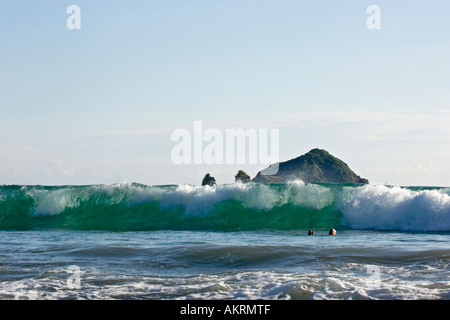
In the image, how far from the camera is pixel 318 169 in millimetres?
71188

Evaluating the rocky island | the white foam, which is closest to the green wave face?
the white foam

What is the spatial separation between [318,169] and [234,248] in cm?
5754

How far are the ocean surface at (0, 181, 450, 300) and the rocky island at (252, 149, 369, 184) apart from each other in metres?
40.3

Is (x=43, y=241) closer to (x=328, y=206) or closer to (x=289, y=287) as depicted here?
(x=289, y=287)

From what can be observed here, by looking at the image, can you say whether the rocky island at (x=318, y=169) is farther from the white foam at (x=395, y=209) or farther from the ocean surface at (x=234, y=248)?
the white foam at (x=395, y=209)

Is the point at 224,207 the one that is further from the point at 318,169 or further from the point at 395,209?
the point at 318,169

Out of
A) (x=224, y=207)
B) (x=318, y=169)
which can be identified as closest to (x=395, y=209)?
(x=224, y=207)

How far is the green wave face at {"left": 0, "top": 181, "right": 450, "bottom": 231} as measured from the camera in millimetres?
25656

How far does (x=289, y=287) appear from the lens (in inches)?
388

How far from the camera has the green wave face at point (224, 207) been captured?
25656 millimetres

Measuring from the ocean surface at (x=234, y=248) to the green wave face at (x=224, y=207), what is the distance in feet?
0.17

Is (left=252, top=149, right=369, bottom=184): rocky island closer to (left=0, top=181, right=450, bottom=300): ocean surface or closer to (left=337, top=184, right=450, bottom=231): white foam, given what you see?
(left=0, top=181, right=450, bottom=300): ocean surface

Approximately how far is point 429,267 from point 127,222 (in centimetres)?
1773
